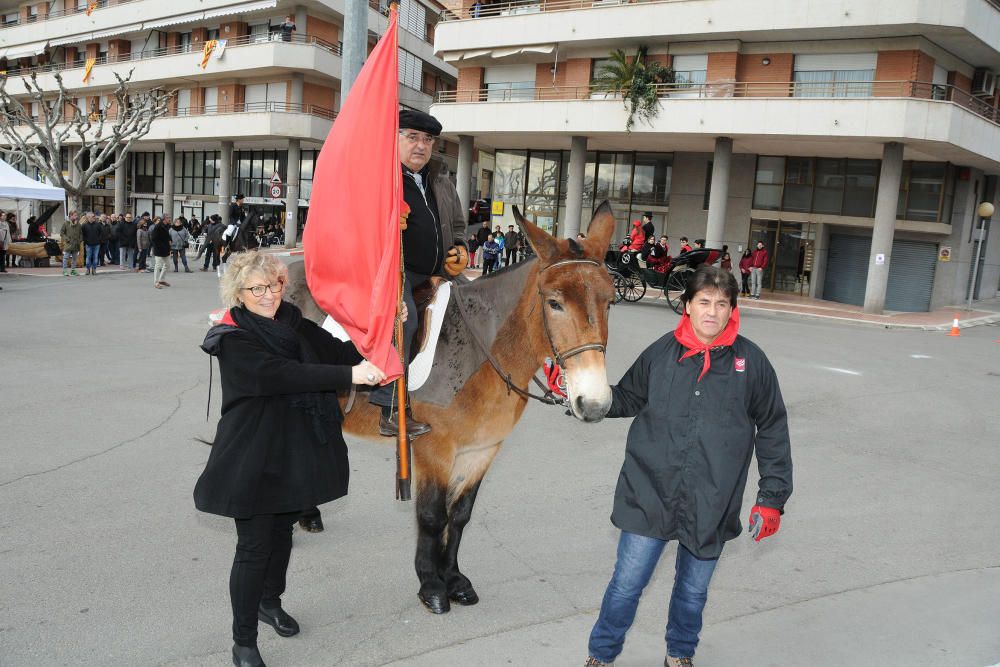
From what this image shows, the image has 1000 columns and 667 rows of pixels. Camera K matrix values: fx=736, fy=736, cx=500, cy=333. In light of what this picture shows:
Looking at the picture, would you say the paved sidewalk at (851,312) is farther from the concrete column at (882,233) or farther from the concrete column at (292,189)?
the concrete column at (292,189)

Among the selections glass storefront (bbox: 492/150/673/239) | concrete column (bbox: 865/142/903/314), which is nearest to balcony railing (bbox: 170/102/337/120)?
glass storefront (bbox: 492/150/673/239)

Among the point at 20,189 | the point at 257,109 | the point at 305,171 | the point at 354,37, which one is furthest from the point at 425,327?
the point at 305,171

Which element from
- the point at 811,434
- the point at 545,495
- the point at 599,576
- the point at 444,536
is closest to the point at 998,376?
the point at 811,434

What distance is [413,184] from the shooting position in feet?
13.2

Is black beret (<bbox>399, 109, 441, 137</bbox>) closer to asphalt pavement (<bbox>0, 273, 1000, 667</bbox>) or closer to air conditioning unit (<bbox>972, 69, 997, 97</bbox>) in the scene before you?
asphalt pavement (<bbox>0, 273, 1000, 667</bbox>)

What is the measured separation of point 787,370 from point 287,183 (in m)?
32.2

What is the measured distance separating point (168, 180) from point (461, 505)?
4476cm

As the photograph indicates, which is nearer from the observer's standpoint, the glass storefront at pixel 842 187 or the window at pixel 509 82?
the glass storefront at pixel 842 187

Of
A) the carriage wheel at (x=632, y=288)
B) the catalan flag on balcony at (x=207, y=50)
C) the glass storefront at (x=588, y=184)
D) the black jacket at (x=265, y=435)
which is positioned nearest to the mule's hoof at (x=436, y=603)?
the black jacket at (x=265, y=435)

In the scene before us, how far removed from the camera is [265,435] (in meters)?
3.06

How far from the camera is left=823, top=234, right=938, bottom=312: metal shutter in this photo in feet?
84.1

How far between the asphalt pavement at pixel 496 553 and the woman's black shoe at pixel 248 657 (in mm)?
198

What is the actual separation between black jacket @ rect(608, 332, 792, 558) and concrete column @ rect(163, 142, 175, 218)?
45057mm

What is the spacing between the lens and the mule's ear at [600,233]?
3.41 meters
